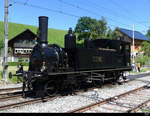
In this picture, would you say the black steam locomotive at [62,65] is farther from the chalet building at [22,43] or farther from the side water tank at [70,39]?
the chalet building at [22,43]

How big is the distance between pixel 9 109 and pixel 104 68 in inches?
250

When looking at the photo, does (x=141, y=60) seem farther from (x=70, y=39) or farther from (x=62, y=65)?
(x=62, y=65)

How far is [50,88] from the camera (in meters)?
8.55

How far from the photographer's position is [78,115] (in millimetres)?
5535

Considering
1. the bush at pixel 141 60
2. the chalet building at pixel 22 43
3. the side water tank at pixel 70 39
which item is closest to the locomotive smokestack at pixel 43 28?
the side water tank at pixel 70 39

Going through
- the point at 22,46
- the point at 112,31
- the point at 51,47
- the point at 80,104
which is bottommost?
the point at 80,104

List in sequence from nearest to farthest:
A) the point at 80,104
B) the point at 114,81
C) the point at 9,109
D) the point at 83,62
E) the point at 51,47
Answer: the point at 9,109 → the point at 80,104 → the point at 51,47 → the point at 83,62 → the point at 114,81

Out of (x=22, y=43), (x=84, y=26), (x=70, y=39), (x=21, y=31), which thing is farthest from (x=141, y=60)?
(x=21, y=31)

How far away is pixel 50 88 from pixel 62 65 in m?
1.23

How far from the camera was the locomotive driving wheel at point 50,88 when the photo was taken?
27.7ft

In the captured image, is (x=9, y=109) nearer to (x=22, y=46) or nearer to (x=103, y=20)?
(x=22, y=46)

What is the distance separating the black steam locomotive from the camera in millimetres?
8414

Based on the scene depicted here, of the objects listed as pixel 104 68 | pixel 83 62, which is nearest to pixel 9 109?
pixel 83 62

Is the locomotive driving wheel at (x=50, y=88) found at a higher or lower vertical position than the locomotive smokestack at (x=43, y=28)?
lower
